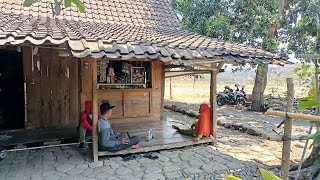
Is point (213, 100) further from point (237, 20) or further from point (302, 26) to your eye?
point (302, 26)

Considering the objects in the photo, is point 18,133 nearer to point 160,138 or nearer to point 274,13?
point 160,138

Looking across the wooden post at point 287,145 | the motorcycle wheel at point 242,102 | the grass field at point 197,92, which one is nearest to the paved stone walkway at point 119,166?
the wooden post at point 287,145

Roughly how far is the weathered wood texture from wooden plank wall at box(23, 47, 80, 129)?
4.78 feet

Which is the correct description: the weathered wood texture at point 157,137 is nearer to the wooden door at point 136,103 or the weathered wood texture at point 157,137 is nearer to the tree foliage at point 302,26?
the wooden door at point 136,103

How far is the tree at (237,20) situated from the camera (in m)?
11.2

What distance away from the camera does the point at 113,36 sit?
576 centimetres

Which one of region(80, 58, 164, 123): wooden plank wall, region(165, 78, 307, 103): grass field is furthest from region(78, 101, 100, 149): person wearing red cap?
region(165, 78, 307, 103): grass field

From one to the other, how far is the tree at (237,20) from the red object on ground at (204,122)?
563 cm

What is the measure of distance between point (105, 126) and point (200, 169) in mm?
1914

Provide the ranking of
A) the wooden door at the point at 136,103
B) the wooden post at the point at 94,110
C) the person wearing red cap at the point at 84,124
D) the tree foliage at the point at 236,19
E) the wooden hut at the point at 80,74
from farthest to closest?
the tree foliage at the point at 236,19 → the wooden door at the point at 136,103 → the wooden hut at the point at 80,74 → the person wearing red cap at the point at 84,124 → the wooden post at the point at 94,110

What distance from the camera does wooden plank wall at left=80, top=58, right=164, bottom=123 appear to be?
8.01 meters

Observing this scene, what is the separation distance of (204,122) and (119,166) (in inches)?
91.9

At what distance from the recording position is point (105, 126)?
17.2 feet

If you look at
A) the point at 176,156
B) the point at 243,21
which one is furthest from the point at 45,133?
the point at 243,21
